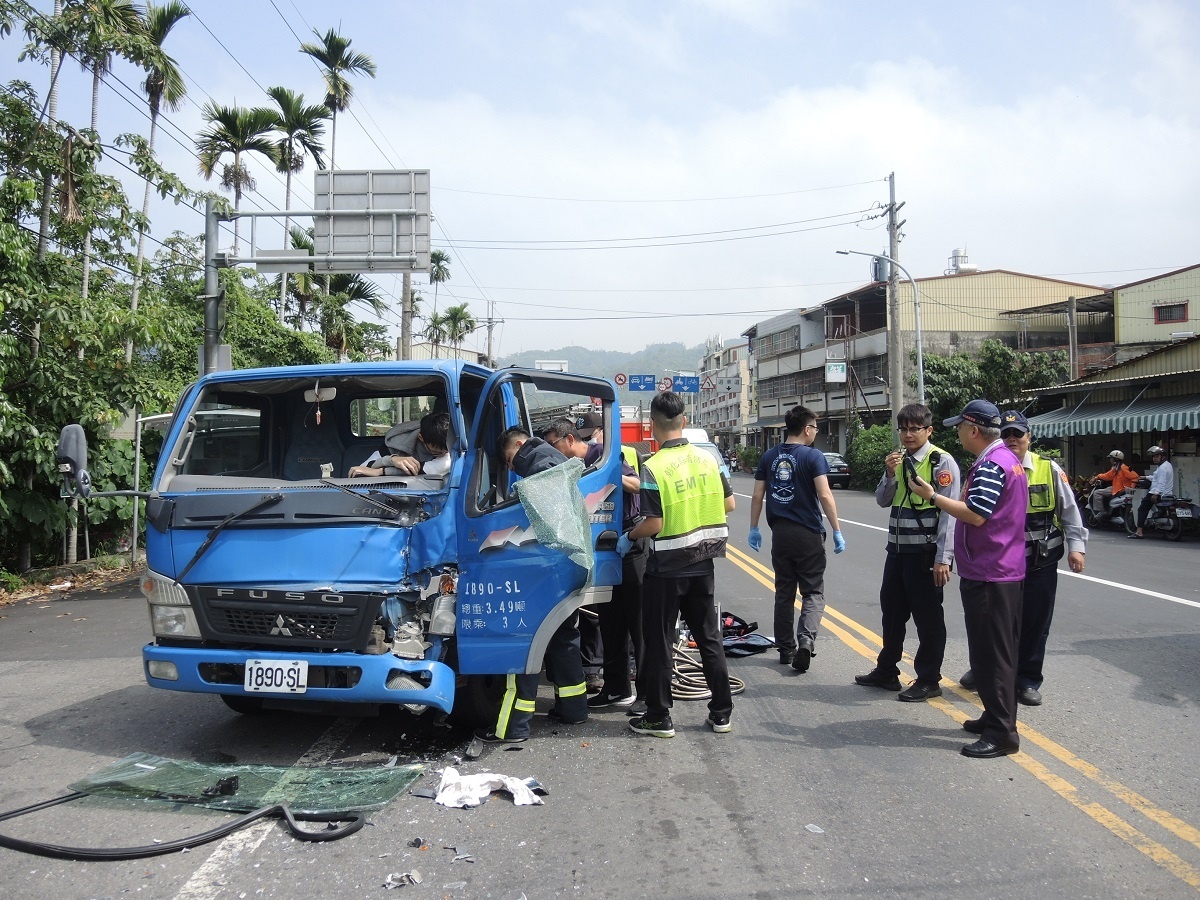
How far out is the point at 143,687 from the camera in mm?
6535

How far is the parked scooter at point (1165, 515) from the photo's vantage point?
16.5 metres

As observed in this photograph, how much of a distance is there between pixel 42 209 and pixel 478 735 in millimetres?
10285

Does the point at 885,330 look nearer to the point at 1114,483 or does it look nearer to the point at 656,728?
the point at 1114,483

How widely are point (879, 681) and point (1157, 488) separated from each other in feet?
45.1

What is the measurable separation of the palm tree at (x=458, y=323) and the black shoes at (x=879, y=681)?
45.5 meters

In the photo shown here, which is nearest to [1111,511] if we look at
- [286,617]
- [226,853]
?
[286,617]

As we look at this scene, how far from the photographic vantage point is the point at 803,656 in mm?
6590

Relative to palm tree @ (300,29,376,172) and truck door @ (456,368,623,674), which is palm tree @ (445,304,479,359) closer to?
palm tree @ (300,29,376,172)

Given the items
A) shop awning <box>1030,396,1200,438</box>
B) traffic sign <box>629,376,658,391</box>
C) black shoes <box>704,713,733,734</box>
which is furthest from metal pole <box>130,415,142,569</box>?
traffic sign <box>629,376,658,391</box>

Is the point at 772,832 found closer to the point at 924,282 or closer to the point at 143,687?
the point at 143,687

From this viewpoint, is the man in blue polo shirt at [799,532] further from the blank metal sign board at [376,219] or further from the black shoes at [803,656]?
the blank metal sign board at [376,219]

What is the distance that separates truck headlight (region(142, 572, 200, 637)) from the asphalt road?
74 centimetres

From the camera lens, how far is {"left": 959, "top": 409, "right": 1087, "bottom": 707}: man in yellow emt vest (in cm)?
567

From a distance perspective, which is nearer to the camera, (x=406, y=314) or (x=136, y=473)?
(x=136, y=473)
